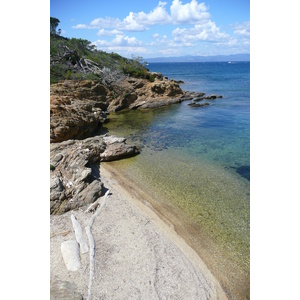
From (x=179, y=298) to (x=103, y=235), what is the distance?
2.87 meters

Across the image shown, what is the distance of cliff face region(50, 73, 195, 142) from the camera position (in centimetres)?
1539

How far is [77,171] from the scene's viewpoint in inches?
400

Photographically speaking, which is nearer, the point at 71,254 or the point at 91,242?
the point at 71,254

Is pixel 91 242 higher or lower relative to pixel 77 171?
lower

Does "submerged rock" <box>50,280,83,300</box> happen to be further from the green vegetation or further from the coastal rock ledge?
the green vegetation

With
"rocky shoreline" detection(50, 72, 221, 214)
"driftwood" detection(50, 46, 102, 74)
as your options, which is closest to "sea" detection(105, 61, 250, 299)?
"rocky shoreline" detection(50, 72, 221, 214)

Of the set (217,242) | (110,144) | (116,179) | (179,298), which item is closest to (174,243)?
(217,242)

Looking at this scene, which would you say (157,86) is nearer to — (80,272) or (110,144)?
(110,144)

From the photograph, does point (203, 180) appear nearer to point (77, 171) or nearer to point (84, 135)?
point (77, 171)

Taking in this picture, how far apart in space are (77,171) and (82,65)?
2436 cm

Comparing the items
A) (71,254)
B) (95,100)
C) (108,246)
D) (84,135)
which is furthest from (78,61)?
(71,254)

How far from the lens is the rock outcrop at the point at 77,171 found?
8.71 meters

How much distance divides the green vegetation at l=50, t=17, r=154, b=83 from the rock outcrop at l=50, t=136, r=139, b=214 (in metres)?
15.7

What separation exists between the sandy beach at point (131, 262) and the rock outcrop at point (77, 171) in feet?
1.79
